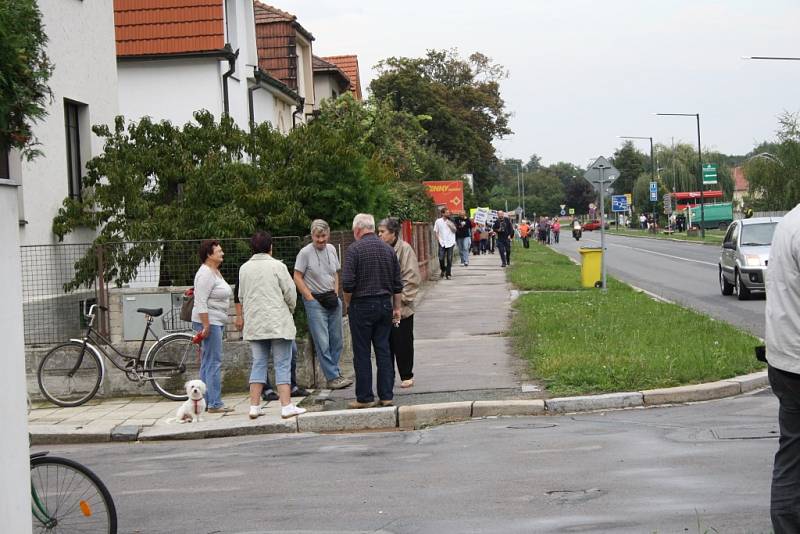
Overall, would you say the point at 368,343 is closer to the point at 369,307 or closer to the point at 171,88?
the point at 369,307

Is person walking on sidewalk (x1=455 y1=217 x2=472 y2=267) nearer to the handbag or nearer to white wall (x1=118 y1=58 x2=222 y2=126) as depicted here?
white wall (x1=118 y1=58 x2=222 y2=126)

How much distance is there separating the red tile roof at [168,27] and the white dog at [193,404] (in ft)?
45.0

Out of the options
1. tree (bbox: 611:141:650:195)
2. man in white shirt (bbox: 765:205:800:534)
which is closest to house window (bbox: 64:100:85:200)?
man in white shirt (bbox: 765:205:800:534)

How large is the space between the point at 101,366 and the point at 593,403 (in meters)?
5.66

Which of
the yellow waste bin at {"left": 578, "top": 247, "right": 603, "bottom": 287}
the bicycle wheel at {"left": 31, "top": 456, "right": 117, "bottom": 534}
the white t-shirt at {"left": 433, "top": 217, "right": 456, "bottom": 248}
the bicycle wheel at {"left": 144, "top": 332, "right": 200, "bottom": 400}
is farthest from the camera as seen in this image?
the white t-shirt at {"left": 433, "top": 217, "right": 456, "bottom": 248}

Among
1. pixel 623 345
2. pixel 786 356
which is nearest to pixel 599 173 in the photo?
pixel 623 345

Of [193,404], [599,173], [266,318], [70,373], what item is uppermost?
[599,173]

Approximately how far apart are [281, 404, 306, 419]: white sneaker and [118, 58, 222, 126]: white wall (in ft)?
44.9

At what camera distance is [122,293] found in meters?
13.2

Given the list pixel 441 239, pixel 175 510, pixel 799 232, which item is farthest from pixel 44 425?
pixel 441 239

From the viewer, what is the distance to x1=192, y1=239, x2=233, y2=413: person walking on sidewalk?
36.7 feet

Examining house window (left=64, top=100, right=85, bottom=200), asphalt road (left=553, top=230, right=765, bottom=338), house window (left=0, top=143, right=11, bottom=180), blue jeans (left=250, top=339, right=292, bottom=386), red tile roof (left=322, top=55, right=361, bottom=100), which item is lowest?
asphalt road (left=553, top=230, right=765, bottom=338)

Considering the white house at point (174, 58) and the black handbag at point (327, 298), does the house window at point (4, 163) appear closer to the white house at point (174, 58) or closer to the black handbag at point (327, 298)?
the black handbag at point (327, 298)

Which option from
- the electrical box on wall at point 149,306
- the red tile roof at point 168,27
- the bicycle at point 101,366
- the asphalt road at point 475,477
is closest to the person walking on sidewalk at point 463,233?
the red tile roof at point 168,27
